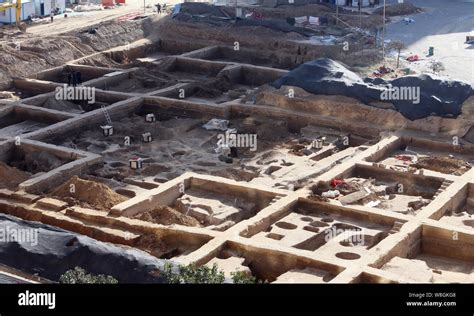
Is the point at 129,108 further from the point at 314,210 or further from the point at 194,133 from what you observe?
the point at 314,210

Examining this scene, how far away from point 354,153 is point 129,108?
6782 millimetres

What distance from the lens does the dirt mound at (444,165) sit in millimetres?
19797

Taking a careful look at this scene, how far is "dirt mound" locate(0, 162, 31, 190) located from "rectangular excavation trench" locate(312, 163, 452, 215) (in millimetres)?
5967

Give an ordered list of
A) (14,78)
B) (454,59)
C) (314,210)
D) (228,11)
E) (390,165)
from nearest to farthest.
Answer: (314,210)
(390,165)
(14,78)
(454,59)
(228,11)

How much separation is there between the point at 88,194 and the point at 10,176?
2.12 metres

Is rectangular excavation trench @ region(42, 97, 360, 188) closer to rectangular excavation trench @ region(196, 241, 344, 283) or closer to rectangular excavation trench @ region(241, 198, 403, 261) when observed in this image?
rectangular excavation trench @ region(241, 198, 403, 261)

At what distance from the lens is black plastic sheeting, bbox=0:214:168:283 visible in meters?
13.8

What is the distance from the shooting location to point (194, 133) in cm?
2291

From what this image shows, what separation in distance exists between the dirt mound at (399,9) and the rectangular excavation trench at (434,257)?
74.8ft

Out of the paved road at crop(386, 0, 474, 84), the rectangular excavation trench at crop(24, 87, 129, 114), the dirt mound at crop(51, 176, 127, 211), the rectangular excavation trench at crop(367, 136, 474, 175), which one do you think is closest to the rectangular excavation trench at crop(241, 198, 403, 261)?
the rectangular excavation trench at crop(367, 136, 474, 175)

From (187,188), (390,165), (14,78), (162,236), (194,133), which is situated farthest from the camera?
(14,78)

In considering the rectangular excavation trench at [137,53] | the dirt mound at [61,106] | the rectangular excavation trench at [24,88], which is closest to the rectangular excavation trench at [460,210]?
the dirt mound at [61,106]

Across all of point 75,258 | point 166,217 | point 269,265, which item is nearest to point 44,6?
point 166,217

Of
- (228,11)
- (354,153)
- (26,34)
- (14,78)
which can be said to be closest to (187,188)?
(354,153)
